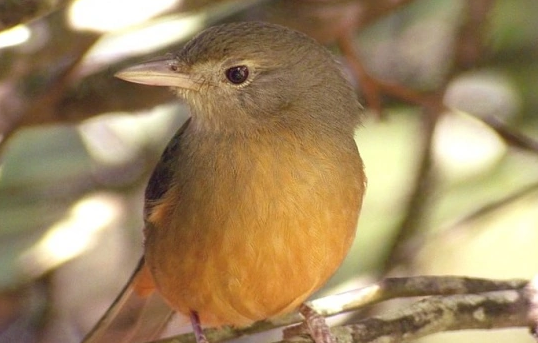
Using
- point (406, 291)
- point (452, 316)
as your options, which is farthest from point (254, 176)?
point (452, 316)

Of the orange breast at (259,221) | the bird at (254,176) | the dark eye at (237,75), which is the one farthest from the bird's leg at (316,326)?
the dark eye at (237,75)

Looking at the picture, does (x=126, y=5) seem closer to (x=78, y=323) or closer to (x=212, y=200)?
(x=212, y=200)

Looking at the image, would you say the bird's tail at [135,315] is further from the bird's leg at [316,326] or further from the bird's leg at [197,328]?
the bird's leg at [316,326]

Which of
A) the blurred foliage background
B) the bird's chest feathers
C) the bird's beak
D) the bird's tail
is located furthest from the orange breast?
the blurred foliage background

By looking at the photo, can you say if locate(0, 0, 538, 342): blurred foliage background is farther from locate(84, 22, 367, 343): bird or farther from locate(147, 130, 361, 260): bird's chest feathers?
locate(147, 130, 361, 260): bird's chest feathers

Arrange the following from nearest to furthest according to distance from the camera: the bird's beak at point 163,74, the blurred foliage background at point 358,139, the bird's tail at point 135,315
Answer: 1. the bird's beak at point 163,74
2. the bird's tail at point 135,315
3. the blurred foliage background at point 358,139

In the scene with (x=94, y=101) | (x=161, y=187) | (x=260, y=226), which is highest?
(x=94, y=101)

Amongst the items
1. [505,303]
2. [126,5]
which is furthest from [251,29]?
[505,303]
